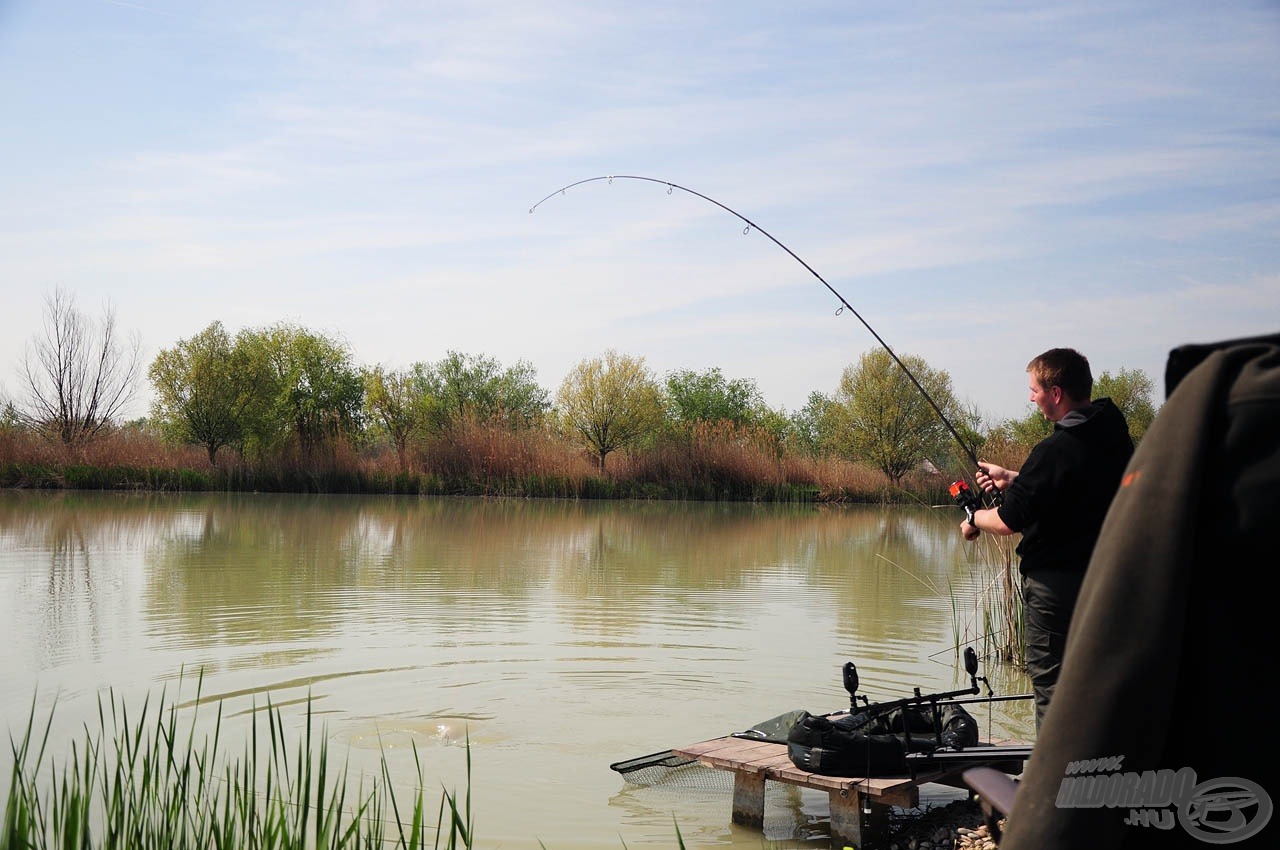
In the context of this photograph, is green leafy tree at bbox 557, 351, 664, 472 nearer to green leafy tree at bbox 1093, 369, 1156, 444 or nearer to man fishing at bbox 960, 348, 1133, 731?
green leafy tree at bbox 1093, 369, 1156, 444

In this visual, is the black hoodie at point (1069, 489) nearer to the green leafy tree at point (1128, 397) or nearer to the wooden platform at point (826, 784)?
the wooden platform at point (826, 784)

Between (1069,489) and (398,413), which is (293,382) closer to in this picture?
(398,413)

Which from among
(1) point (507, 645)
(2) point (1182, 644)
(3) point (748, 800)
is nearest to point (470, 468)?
(1) point (507, 645)

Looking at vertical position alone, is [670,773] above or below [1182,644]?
below

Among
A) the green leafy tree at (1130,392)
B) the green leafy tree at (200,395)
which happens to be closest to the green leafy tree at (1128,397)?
the green leafy tree at (1130,392)

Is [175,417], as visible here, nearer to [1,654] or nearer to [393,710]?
[1,654]

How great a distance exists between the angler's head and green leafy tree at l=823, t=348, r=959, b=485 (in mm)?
39635

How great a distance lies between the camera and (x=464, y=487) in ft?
109

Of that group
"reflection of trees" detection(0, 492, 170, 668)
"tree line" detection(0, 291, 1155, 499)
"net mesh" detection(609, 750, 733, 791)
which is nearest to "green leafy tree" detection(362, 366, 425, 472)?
"tree line" detection(0, 291, 1155, 499)

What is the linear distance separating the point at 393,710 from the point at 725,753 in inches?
119

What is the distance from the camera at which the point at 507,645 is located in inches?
386

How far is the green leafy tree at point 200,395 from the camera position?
127 feet

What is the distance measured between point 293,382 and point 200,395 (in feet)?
16.1

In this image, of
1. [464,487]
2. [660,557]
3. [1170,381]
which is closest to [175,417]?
[464,487]
